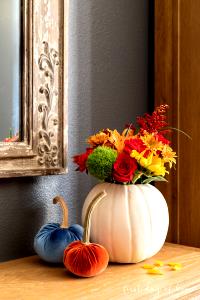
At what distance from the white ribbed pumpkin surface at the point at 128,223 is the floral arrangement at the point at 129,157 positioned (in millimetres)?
44

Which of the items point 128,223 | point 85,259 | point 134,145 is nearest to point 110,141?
point 134,145

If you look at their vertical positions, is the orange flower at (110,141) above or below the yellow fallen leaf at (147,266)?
above

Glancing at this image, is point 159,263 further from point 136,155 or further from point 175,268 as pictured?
point 136,155

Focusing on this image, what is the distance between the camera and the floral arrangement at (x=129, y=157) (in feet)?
3.74

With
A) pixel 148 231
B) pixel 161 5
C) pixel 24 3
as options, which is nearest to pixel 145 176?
pixel 148 231

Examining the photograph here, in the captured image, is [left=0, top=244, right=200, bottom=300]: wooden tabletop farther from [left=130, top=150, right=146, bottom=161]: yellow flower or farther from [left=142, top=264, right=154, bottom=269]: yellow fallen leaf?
[left=130, top=150, right=146, bottom=161]: yellow flower

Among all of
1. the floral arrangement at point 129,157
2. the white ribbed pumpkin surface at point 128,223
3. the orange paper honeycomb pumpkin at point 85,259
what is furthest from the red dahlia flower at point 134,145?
the orange paper honeycomb pumpkin at point 85,259

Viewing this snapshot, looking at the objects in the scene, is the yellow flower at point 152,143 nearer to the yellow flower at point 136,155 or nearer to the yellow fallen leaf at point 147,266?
the yellow flower at point 136,155

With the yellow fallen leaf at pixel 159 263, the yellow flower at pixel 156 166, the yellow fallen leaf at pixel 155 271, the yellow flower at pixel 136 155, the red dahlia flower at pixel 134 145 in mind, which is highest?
the red dahlia flower at pixel 134 145

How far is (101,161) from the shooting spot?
115cm

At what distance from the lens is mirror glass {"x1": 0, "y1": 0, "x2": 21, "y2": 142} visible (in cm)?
120

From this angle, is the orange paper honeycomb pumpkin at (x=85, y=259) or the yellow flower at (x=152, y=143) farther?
the yellow flower at (x=152, y=143)

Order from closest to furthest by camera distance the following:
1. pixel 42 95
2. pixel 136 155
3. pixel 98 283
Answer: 1. pixel 98 283
2. pixel 136 155
3. pixel 42 95

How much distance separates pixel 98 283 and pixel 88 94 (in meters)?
0.65
